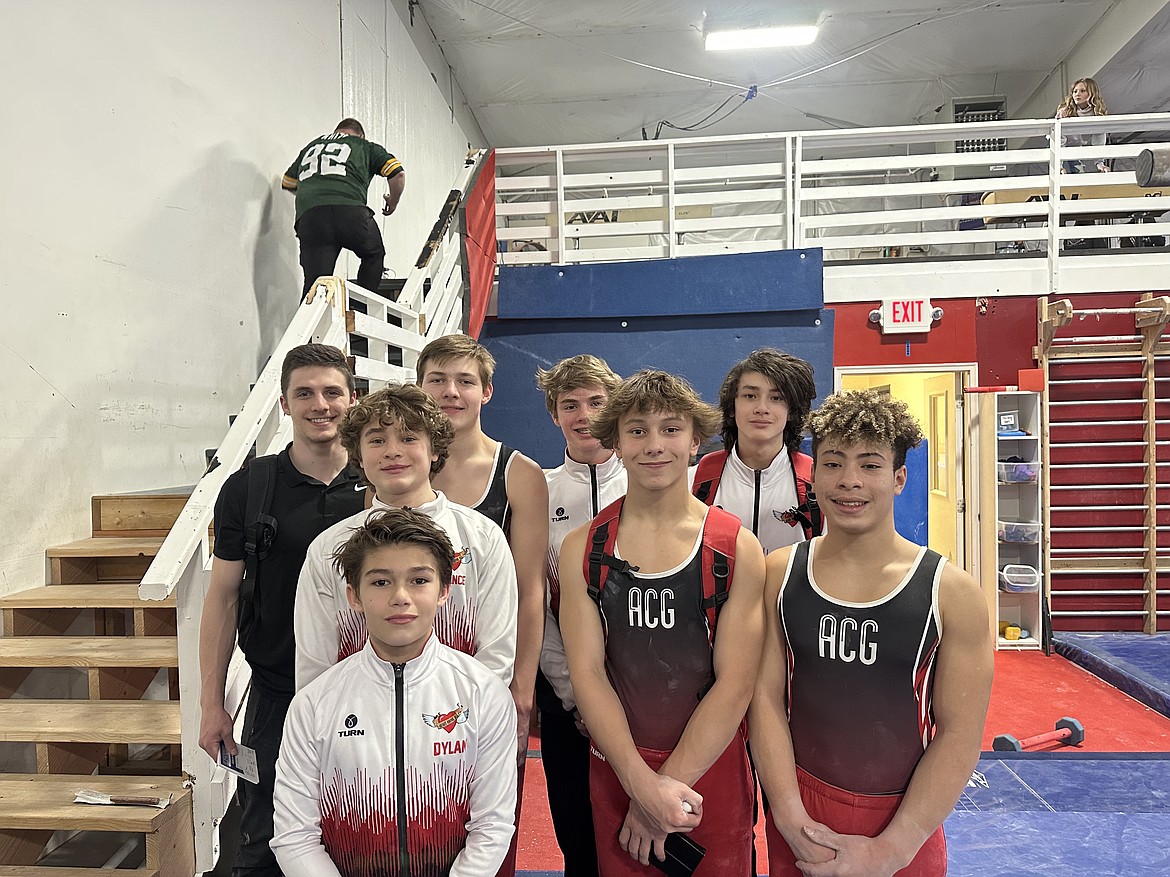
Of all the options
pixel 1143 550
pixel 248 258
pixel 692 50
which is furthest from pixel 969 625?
pixel 692 50

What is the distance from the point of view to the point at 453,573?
1700mm

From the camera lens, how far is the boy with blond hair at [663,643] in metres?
1.65

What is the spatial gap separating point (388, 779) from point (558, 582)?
72 centimetres

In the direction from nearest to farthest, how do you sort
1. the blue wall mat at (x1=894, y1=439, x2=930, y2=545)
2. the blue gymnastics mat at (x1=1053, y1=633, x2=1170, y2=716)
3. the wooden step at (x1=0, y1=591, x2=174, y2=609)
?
the wooden step at (x1=0, y1=591, x2=174, y2=609) < the blue gymnastics mat at (x1=1053, y1=633, x2=1170, y2=716) < the blue wall mat at (x1=894, y1=439, x2=930, y2=545)

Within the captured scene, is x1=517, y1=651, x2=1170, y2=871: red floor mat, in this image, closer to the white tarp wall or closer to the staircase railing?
the staircase railing

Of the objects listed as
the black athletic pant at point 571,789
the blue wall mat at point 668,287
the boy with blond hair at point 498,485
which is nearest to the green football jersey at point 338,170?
the blue wall mat at point 668,287

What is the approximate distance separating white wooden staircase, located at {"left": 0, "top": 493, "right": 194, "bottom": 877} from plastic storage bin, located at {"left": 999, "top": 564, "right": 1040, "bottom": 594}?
6.15 meters

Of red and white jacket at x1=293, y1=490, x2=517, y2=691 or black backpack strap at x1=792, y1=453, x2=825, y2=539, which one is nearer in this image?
red and white jacket at x1=293, y1=490, x2=517, y2=691

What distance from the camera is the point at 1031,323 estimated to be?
6379 mm

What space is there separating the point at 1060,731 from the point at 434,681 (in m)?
4.14

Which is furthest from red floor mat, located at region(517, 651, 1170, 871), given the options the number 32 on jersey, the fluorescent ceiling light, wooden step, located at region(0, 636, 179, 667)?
the fluorescent ceiling light

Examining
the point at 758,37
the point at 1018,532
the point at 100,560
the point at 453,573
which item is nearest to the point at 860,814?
the point at 453,573

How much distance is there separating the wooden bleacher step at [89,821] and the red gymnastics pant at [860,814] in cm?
203

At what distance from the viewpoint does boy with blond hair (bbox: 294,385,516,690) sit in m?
1.69
